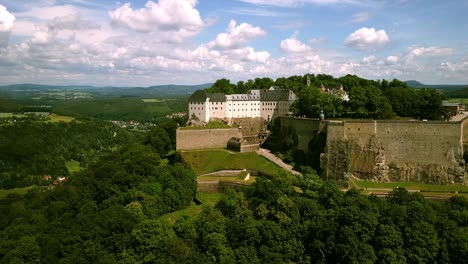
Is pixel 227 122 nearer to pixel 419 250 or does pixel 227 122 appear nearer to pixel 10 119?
pixel 419 250

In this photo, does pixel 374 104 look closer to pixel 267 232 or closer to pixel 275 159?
pixel 275 159

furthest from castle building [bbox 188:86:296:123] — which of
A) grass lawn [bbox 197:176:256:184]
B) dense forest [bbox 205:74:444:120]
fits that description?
grass lawn [bbox 197:176:256:184]

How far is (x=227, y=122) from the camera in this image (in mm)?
57312

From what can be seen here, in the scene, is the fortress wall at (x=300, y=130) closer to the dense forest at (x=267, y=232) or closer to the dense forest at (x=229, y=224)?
the dense forest at (x=229, y=224)

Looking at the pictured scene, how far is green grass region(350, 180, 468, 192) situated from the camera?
3650 centimetres

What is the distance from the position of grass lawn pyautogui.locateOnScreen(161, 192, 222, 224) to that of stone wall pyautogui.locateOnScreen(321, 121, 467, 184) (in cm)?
1219

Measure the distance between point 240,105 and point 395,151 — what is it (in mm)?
25723

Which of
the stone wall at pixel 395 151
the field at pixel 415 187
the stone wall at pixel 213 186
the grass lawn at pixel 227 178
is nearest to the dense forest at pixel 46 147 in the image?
the grass lawn at pixel 227 178

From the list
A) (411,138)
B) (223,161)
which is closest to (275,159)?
(223,161)

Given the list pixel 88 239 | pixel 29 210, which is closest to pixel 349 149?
pixel 88 239

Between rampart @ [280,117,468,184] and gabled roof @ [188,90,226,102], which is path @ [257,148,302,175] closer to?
rampart @ [280,117,468,184]

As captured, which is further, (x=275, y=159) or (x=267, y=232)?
(x=275, y=159)

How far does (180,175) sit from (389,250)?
20409 mm

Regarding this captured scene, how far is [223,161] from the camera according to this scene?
4609 centimetres
